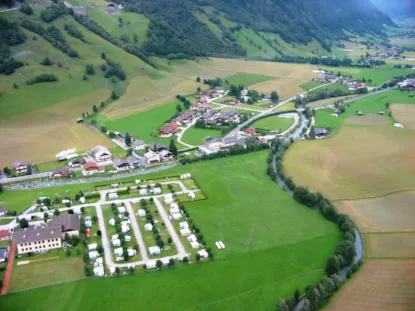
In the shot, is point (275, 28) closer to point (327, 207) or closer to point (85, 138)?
point (85, 138)

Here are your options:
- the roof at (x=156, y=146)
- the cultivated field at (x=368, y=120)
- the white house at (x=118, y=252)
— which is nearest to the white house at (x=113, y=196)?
the white house at (x=118, y=252)

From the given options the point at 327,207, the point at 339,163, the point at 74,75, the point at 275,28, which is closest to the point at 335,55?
the point at 275,28

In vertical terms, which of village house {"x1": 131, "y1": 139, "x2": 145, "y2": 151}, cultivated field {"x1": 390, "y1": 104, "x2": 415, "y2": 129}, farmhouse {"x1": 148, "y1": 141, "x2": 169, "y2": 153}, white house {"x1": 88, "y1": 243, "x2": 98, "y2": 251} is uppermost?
cultivated field {"x1": 390, "y1": 104, "x2": 415, "y2": 129}

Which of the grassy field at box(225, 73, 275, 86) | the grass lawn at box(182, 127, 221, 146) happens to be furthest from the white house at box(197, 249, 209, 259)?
the grassy field at box(225, 73, 275, 86)

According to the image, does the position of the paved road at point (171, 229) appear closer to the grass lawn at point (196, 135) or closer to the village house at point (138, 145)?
the village house at point (138, 145)

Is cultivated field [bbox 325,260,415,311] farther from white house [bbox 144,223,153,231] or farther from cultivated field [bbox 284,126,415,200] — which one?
white house [bbox 144,223,153,231]

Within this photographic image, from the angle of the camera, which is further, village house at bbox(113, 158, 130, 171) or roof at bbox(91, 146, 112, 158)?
roof at bbox(91, 146, 112, 158)
